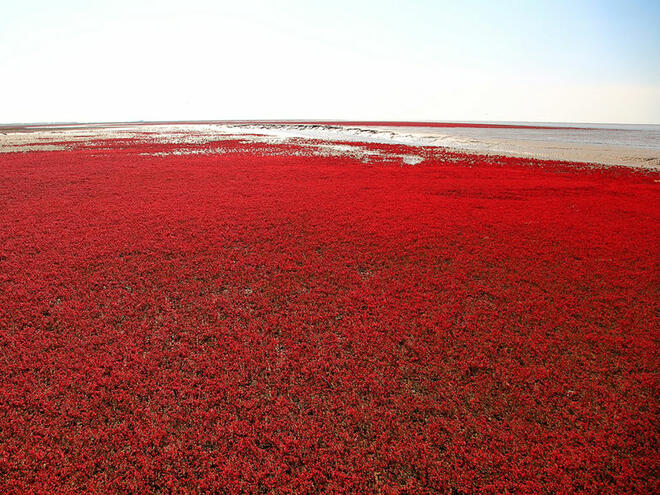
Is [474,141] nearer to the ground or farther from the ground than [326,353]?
farther from the ground

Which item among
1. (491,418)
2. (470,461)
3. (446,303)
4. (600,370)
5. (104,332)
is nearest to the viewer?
(470,461)

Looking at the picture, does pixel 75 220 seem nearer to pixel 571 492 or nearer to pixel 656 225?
pixel 571 492

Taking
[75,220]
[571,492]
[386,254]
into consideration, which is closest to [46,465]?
[571,492]

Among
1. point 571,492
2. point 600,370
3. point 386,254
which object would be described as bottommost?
point 571,492

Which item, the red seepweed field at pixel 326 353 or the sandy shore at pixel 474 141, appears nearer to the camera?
the red seepweed field at pixel 326 353

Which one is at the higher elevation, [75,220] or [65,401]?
[75,220]

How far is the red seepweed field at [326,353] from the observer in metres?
3.34

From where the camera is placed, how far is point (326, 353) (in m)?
4.90

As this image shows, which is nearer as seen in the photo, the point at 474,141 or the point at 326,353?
the point at 326,353

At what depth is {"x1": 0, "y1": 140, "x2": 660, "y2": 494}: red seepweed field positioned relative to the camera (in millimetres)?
3344

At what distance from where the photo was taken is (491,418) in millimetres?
3885

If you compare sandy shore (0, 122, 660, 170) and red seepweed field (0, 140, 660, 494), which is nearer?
red seepweed field (0, 140, 660, 494)

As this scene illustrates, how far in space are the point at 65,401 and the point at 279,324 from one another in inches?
117

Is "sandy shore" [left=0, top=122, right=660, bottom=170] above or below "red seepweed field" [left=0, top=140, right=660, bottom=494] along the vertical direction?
above
